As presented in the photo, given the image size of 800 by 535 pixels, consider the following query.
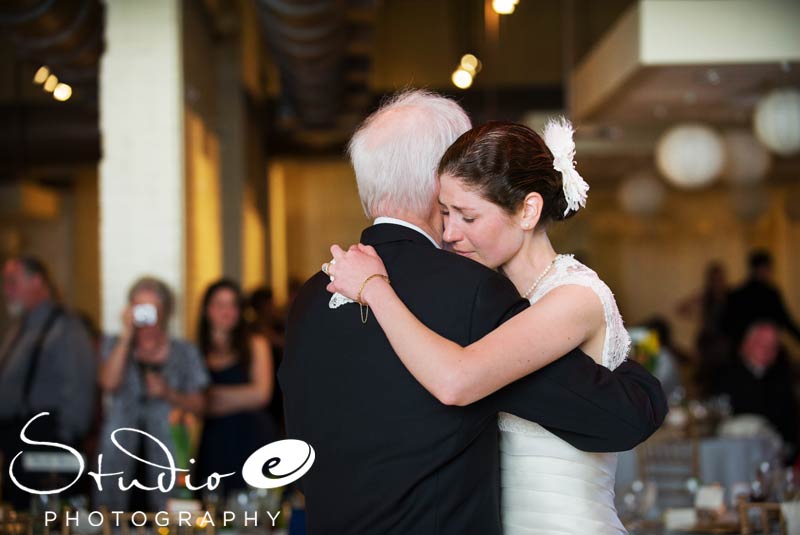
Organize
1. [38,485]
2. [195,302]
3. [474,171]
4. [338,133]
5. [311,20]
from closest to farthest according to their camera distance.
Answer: [474,171] < [38,485] < [311,20] < [195,302] < [338,133]

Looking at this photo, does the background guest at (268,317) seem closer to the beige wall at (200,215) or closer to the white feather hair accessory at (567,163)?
the beige wall at (200,215)

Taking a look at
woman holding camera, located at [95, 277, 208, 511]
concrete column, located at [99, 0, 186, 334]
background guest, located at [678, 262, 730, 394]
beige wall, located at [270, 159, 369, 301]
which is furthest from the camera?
beige wall, located at [270, 159, 369, 301]

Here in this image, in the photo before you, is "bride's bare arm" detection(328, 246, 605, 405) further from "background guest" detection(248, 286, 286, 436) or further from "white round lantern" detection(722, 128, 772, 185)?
"white round lantern" detection(722, 128, 772, 185)

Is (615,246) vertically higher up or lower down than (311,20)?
lower down

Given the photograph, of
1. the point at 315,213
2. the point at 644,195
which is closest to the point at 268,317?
the point at 644,195

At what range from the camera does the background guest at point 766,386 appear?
700 cm

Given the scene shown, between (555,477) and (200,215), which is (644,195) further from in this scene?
(555,477)

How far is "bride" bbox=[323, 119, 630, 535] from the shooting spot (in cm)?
195

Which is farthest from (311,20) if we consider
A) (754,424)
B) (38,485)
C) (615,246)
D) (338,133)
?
(615,246)

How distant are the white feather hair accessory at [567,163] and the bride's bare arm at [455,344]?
0.27 m

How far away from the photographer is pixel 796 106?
6664 millimetres

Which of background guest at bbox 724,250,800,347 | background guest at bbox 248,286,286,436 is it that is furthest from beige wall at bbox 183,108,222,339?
background guest at bbox 724,250,800,347

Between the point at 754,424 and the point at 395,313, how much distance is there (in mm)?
5301

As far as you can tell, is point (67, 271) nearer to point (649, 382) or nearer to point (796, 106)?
point (796, 106)
